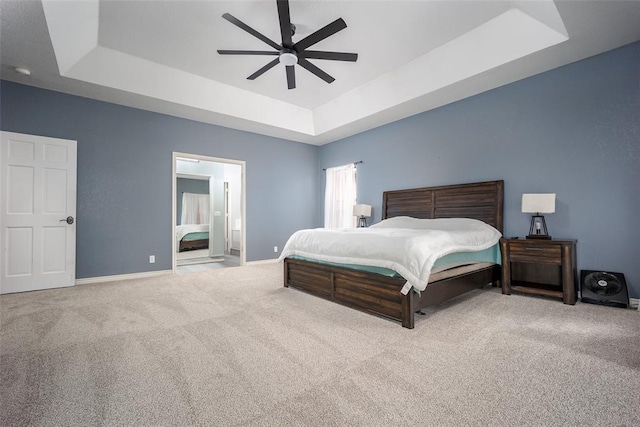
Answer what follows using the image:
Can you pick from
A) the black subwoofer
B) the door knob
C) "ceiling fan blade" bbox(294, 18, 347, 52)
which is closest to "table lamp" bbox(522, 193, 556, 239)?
the black subwoofer

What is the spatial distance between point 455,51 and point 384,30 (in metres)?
1.04

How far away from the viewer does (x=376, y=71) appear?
4.43 metres

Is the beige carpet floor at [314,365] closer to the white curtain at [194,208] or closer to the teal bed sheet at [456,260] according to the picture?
the teal bed sheet at [456,260]

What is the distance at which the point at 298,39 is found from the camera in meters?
3.64

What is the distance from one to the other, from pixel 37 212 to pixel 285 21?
4.12 m

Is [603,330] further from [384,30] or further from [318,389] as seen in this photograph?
[384,30]

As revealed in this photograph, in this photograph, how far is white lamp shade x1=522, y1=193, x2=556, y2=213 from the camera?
3326 mm

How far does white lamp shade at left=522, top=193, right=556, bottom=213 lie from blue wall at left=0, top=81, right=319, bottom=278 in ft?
15.5

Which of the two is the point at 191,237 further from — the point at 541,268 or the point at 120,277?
the point at 541,268

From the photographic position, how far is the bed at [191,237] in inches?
340

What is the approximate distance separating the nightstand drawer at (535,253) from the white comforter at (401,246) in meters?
0.27

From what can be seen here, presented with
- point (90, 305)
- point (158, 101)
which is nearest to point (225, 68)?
point (158, 101)

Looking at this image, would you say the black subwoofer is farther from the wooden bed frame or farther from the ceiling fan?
the ceiling fan

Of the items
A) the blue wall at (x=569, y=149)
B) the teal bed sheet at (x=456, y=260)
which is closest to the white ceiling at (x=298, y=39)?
the blue wall at (x=569, y=149)
